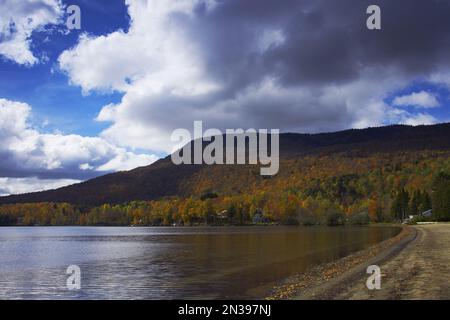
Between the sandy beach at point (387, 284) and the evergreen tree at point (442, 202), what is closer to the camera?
the sandy beach at point (387, 284)

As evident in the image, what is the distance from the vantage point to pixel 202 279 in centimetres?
3572

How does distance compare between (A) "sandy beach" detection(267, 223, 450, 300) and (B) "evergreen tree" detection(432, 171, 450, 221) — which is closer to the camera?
(A) "sandy beach" detection(267, 223, 450, 300)

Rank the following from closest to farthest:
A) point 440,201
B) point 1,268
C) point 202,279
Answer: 1. point 202,279
2. point 1,268
3. point 440,201

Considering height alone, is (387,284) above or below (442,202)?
below

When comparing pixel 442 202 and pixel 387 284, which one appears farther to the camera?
pixel 442 202

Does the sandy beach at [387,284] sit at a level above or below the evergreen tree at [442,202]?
below

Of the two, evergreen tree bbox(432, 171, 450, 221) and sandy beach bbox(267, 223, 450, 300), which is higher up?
evergreen tree bbox(432, 171, 450, 221)

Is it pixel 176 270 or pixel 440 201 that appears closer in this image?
pixel 176 270
